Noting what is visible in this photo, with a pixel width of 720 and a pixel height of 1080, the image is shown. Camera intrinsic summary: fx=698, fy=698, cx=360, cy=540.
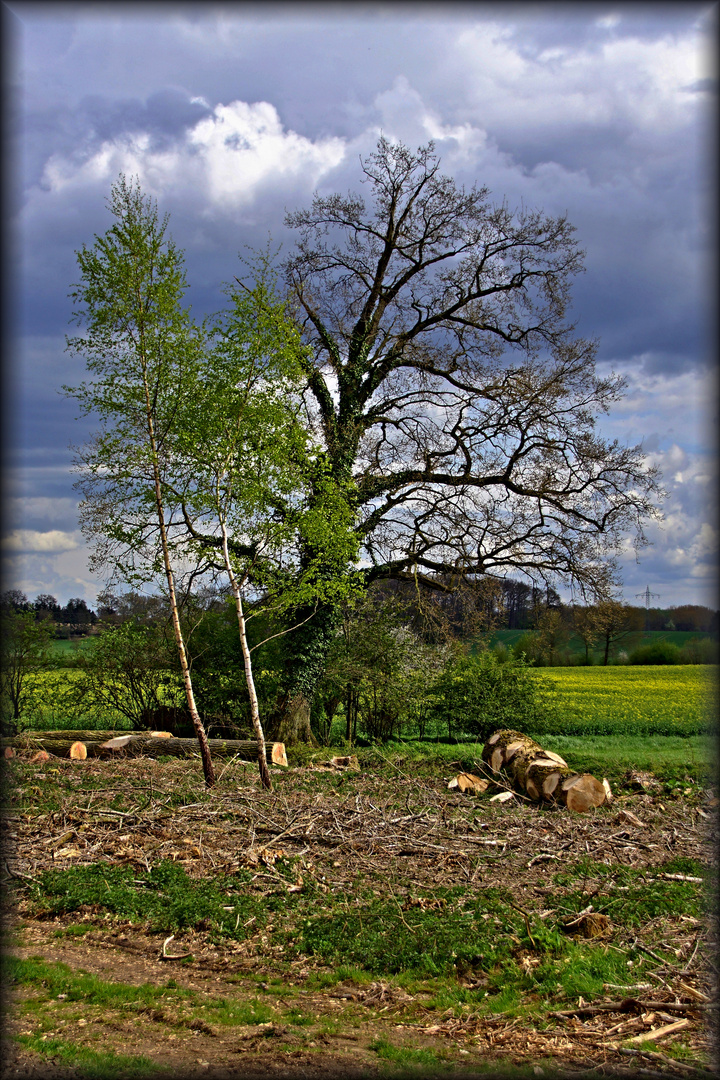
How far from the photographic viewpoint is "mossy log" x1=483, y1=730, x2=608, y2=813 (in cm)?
1237

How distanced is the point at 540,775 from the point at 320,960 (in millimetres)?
8358

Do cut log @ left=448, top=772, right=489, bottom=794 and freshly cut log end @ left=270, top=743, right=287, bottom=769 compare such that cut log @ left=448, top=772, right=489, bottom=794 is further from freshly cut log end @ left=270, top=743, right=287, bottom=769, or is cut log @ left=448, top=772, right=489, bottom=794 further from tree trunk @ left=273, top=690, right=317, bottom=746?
tree trunk @ left=273, top=690, right=317, bottom=746

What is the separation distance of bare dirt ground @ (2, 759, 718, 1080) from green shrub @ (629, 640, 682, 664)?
3504cm

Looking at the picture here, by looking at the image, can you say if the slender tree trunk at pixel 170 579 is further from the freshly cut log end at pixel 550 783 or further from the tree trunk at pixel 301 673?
the tree trunk at pixel 301 673

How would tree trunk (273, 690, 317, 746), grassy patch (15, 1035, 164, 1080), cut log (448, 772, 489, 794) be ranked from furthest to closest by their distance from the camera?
tree trunk (273, 690, 317, 746) < cut log (448, 772, 489, 794) < grassy patch (15, 1035, 164, 1080)

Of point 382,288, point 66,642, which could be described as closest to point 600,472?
point 382,288

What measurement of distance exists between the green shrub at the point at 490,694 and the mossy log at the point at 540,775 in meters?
4.85

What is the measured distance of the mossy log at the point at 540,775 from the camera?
12.4 meters

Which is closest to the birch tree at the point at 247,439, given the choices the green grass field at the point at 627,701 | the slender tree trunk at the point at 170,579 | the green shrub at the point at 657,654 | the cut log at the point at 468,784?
the slender tree trunk at the point at 170,579

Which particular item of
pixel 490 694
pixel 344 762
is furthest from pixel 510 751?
pixel 490 694

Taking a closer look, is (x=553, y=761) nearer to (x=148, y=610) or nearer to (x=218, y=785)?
(x=218, y=785)

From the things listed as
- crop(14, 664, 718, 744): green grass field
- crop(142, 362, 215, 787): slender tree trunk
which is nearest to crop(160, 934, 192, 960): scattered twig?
crop(142, 362, 215, 787): slender tree trunk

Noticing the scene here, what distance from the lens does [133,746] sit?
15883 mm

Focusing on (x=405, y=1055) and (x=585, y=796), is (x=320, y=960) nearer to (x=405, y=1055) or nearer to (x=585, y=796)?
(x=405, y=1055)
